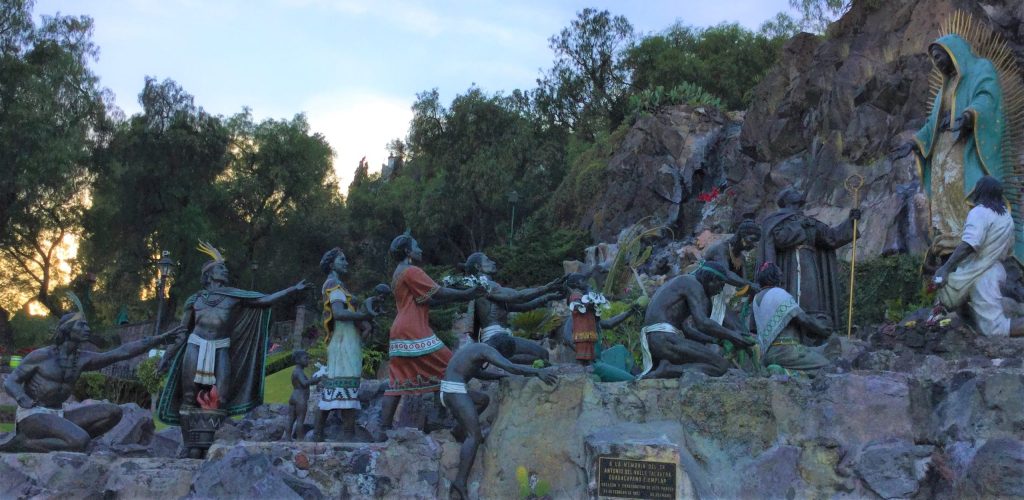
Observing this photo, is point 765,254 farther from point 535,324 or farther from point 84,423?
point 535,324

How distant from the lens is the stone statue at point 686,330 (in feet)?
28.3

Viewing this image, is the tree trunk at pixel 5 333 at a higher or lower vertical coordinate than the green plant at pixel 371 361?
higher

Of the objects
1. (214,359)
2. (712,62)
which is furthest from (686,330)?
(712,62)

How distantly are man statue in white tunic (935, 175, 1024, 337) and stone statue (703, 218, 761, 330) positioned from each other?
72.6 inches

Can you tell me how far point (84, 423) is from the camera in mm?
9617

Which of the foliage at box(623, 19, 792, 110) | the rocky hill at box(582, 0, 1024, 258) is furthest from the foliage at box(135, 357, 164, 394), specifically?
the foliage at box(623, 19, 792, 110)

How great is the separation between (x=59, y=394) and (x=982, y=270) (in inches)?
360

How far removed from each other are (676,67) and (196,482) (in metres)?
35.7

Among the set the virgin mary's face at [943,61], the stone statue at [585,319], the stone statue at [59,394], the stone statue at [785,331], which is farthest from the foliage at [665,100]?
the stone statue at [59,394]

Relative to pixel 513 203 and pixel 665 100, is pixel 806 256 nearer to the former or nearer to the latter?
pixel 665 100

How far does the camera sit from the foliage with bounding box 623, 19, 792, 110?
40906 millimetres

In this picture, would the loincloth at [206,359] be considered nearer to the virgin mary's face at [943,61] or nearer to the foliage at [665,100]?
the virgin mary's face at [943,61]

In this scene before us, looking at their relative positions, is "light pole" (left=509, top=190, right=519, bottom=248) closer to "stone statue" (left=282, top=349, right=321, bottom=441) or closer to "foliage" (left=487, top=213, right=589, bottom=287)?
"foliage" (left=487, top=213, right=589, bottom=287)

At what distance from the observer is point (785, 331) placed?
9.09 meters
